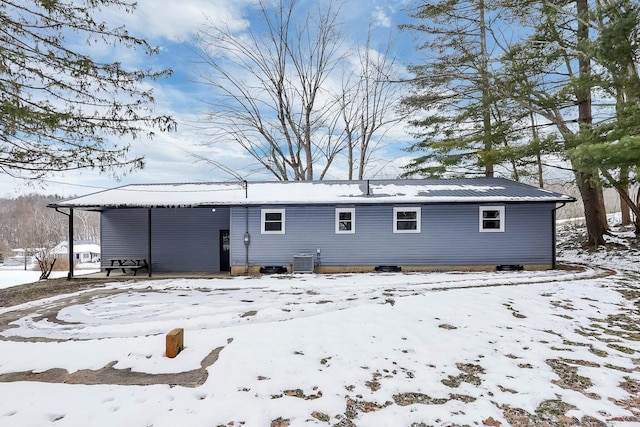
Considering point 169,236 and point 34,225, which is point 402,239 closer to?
point 169,236

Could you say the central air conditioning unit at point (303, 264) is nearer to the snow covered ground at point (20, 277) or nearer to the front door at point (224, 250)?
the front door at point (224, 250)

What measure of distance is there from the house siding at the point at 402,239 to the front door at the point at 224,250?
1.65 m

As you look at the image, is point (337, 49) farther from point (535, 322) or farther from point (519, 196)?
point (535, 322)

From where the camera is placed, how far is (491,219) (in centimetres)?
1152

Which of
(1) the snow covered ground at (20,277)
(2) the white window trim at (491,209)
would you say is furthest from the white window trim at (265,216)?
(1) the snow covered ground at (20,277)

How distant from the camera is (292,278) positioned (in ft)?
33.6

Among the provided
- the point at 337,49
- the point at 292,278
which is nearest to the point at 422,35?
the point at 337,49

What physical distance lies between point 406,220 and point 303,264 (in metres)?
3.94

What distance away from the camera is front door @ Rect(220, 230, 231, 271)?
13.2 metres

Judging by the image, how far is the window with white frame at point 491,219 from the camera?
1147cm

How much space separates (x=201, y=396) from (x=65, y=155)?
6.87 m

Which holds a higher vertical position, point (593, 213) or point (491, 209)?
point (491, 209)

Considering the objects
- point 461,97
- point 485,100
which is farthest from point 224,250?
point 461,97

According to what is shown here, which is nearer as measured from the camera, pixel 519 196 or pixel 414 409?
pixel 414 409
